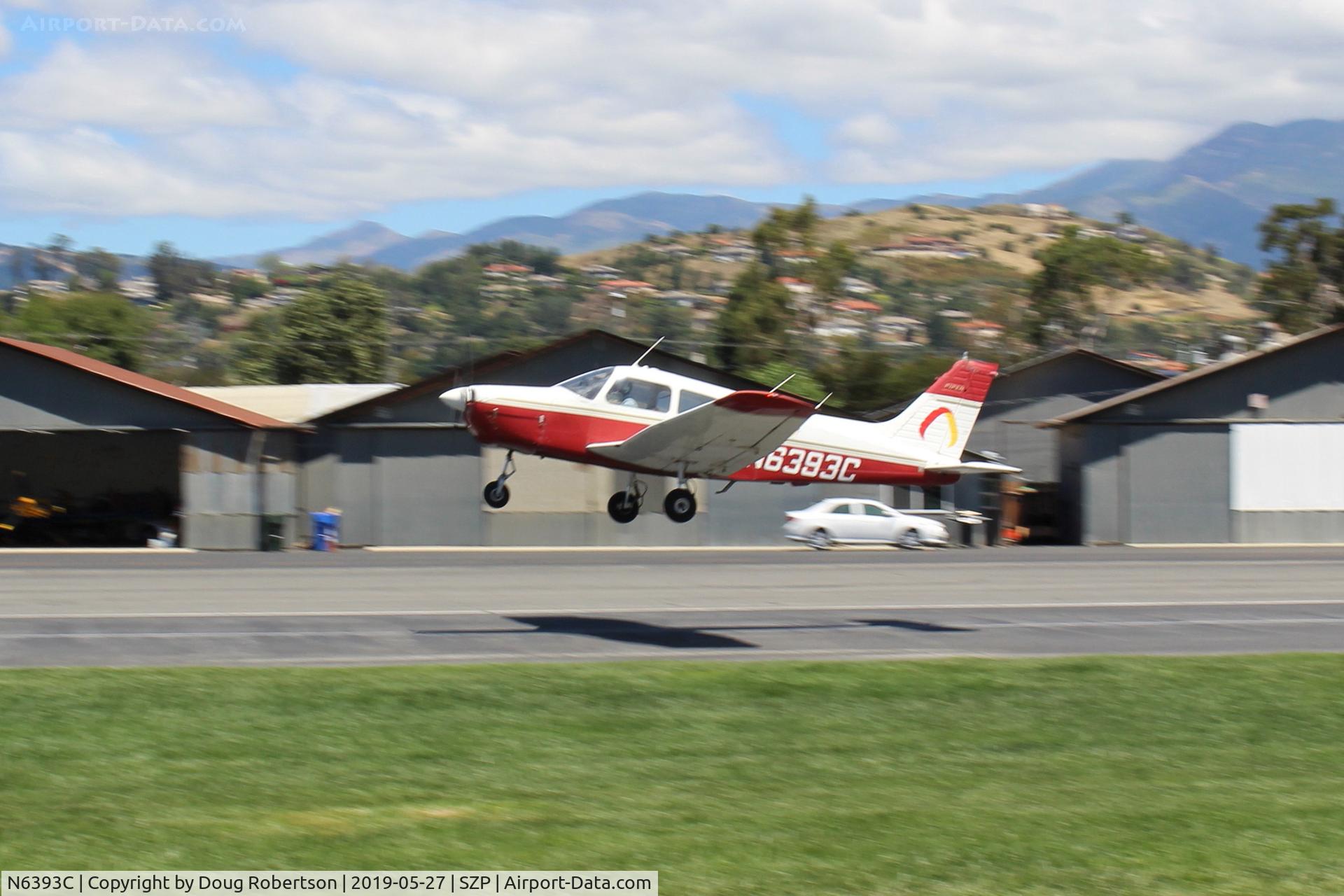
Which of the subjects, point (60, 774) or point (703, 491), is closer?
point (60, 774)

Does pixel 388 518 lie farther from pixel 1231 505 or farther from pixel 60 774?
pixel 60 774

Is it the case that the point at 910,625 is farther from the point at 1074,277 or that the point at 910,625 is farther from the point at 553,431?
the point at 1074,277

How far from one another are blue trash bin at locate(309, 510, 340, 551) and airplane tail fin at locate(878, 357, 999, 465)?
2555cm

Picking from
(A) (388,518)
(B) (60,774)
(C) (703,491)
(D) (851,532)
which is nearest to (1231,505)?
(D) (851,532)

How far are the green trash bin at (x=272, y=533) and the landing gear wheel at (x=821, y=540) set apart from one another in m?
16.4

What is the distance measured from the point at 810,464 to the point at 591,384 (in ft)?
10.9

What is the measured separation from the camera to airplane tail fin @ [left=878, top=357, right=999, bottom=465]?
21484 millimetres

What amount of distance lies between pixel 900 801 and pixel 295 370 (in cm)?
7644

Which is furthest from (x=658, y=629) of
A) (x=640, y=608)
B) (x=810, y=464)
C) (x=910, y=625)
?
(x=810, y=464)

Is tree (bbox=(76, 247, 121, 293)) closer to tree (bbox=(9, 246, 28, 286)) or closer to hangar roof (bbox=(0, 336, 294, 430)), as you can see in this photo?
tree (bbox=(9, 246, 28, 286))

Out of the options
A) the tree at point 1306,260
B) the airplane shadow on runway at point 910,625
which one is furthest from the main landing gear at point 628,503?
the tree at point 1306,260

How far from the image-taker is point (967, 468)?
62.9 ft

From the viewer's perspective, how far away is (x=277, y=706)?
14.6 metres

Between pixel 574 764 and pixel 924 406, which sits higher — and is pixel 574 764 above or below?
below
